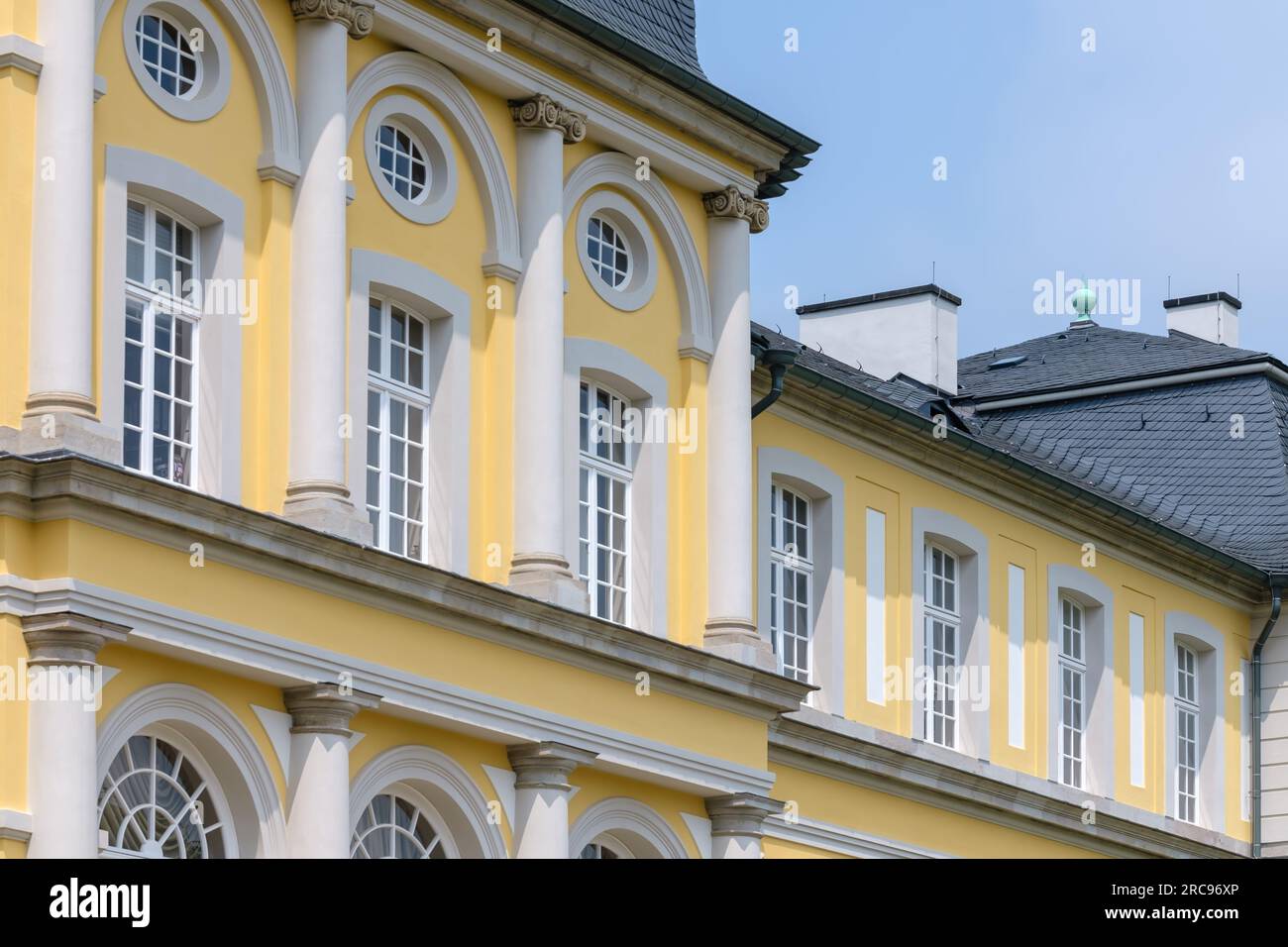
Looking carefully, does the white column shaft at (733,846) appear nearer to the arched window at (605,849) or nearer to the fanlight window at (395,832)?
the arched window at (605,849)

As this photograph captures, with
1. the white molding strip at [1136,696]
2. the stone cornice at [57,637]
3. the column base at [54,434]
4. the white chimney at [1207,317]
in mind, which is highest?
the white chimney at [1207,317]

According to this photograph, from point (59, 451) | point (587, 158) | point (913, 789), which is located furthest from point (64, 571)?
point (913, 789)

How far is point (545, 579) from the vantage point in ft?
78.7

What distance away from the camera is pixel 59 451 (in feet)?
63.9

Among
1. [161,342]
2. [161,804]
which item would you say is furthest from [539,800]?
[161,342]

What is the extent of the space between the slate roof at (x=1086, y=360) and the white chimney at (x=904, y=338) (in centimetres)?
548

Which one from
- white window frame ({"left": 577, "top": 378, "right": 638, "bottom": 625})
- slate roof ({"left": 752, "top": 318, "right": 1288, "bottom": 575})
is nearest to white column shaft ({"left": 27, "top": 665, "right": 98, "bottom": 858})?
white window frame ({"left": 577, "top": 378, "right": 638, "bottom": 625})

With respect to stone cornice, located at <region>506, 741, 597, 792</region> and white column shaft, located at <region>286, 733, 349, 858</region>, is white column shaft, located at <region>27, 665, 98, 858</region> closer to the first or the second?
white column shaft, located at <region>286, 733, 349, 858</region>

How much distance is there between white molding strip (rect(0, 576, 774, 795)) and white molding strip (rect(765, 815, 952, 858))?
2.57 m

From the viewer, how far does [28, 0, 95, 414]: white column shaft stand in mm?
19781

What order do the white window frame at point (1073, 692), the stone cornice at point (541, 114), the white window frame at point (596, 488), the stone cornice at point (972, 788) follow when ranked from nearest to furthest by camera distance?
1. the stone cornice at point (541, 114)
2. the white window frame at point (596, 488)
3. the stone cornice at point (972, 788)
4. the white window frame at point (1073, 692)

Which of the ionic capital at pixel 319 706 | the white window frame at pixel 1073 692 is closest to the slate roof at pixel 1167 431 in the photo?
the white window frame at pixel 1073 692

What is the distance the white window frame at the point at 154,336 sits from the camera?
69.4 feet
